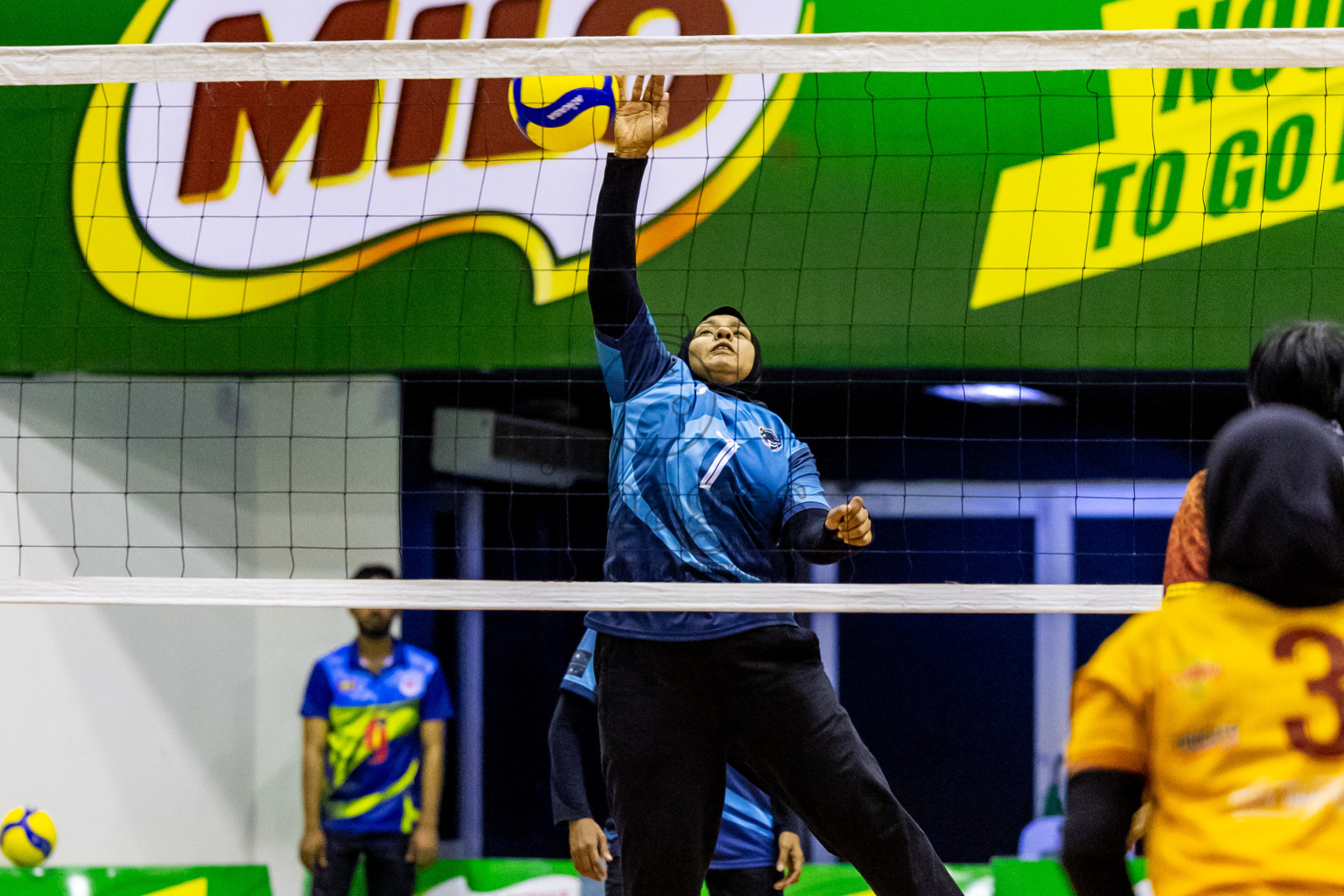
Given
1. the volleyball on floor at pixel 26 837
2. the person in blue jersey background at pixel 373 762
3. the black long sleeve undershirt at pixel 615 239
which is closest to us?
the black long sleeve undershirt at pixel 615 239

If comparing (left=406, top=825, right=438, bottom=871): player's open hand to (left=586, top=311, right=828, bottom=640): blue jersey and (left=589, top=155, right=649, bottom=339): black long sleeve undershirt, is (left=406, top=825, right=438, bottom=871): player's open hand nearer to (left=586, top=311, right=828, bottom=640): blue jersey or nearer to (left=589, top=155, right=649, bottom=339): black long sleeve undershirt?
(left=586, top=311, right=828, bottom=640): blue jersey

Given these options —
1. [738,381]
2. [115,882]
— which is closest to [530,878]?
[115,882]

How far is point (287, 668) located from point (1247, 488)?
518 cm

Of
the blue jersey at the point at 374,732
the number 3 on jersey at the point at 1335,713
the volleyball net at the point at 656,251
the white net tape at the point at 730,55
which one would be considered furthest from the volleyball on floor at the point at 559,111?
the number 3 on jersey at the point at 1335,713

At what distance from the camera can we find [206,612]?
561cm

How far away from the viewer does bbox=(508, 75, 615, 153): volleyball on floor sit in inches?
183

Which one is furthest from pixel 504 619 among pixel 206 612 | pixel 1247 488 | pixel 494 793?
pixel 1247 488

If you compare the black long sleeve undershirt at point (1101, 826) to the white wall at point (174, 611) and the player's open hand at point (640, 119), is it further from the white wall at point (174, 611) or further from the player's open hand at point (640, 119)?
the white wall at point (174, 611)

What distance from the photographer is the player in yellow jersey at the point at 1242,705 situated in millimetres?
1238

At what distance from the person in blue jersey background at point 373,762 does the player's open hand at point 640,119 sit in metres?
2.40

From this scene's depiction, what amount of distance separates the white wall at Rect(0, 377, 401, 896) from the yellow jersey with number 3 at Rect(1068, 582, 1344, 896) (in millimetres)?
3891

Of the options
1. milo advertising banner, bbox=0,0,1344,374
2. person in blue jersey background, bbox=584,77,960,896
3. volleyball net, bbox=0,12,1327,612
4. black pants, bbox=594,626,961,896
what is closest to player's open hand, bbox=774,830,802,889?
person in blue jersey background, bbox=584,77,960,896

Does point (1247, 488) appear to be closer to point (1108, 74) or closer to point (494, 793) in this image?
point (1108, 74)

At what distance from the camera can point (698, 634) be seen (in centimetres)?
267
